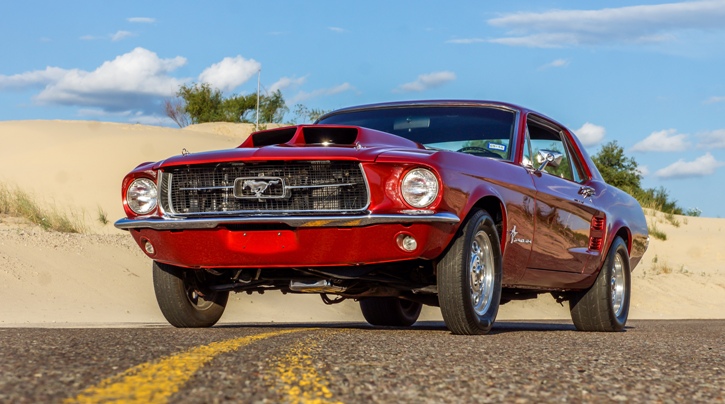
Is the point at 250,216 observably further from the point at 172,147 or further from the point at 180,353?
the point at 172,147

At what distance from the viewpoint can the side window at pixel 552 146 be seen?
27.8ft

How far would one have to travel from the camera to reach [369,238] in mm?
6391

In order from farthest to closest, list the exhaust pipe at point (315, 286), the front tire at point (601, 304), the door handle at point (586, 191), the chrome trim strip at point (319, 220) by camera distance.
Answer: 1. the front tire at point (601, 304)
2. the door handle at point (586, 191)
3. the exhaust pipe at point (315, 286)
4. the chrome trim strip at point (319, 220)

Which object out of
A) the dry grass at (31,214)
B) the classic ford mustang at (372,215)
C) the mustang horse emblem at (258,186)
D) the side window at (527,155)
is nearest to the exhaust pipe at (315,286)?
the classic ford mustang at (372,215)

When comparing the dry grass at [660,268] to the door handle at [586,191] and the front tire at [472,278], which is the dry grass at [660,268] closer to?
the door handle at [586,191]

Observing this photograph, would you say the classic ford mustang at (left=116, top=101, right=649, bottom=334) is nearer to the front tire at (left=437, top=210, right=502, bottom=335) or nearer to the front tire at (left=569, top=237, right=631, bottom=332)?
the front tire at (left=437, top=210, right=502, bottom=335)

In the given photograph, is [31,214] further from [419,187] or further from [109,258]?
[419,187]

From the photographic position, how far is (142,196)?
7141 millimetres

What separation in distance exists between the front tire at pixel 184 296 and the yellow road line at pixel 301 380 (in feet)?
9.17

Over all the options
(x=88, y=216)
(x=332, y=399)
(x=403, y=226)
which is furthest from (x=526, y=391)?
(x=88, y=216)

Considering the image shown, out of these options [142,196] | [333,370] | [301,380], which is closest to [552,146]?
Answer: [142,196]

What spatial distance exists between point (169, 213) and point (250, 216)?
67 centimetres

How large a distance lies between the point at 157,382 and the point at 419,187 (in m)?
3.02

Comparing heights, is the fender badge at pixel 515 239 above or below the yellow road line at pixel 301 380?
above
